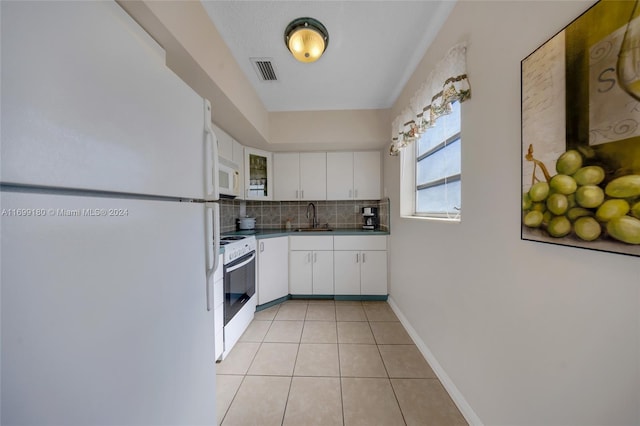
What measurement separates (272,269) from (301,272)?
40 centimetres

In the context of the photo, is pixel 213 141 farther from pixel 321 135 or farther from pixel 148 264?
pixel 321 135

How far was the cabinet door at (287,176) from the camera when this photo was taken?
3.08 meters

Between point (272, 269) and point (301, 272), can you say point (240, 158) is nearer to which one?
point (272, 269)

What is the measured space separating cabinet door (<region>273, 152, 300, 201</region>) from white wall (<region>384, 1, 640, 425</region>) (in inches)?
79.1

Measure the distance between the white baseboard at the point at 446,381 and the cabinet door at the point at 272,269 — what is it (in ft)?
4.85

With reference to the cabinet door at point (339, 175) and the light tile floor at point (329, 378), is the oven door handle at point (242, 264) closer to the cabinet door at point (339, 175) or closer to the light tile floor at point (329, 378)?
the light tile floor at point (329, 378)

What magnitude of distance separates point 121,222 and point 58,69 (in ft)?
1.09

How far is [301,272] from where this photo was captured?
2812mm

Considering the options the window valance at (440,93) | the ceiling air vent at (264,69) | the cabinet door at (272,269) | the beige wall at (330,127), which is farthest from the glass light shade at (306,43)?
the cabinet door at (272,269)

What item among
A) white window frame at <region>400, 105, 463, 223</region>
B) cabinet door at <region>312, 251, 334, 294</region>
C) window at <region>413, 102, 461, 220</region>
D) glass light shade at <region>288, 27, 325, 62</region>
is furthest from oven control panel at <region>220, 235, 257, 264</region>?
window at <region>413, 102, 461, 220</region>

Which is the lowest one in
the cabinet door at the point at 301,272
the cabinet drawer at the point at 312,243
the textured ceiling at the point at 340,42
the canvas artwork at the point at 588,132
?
the cabinet door at the point at 301,272

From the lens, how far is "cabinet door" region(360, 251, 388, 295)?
2750 mm

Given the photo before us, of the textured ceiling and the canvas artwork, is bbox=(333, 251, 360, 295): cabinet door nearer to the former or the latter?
the textured ceiling

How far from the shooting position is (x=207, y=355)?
0.95 meters
